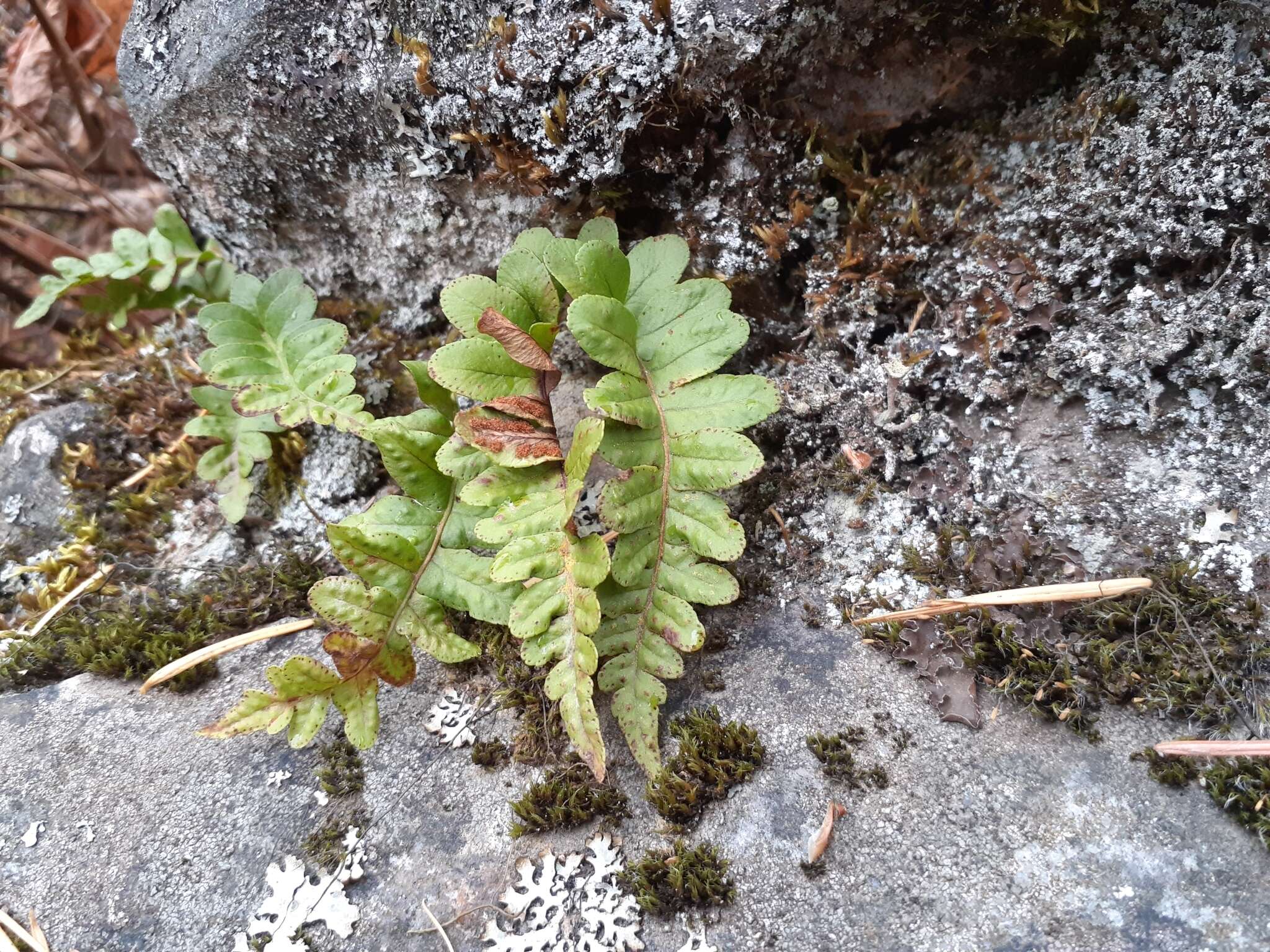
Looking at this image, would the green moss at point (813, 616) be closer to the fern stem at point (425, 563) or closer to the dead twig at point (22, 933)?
the fern stem at point (425, 563)

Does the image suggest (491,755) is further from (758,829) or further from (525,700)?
(758,829)

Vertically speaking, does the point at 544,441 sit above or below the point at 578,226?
below

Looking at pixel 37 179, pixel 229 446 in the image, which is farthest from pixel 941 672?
pixel 37 179

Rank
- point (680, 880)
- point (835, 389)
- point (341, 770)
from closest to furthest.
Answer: point (680, 880) < point (341, 770) < point (835, 389)

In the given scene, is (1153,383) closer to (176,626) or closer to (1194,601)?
(1194,601)

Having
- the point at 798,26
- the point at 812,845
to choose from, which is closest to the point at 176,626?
the point at 812,845

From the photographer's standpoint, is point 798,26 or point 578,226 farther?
point 578,226
